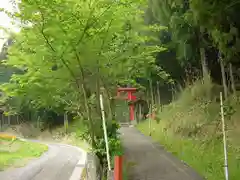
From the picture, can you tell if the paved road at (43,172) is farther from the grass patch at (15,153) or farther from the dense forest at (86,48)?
the dense forest at (86,48)

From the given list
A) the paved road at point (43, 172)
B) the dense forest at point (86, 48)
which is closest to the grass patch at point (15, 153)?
the paved road at point (43, 172)

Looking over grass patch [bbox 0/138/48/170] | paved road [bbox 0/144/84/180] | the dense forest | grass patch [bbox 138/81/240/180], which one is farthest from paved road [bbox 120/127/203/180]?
grass patch [bbox 0/138/48/170]

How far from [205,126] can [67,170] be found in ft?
20.9

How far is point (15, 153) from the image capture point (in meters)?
20.8

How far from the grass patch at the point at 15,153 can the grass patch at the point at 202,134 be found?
24.1 feet

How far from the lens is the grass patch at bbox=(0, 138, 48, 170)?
53.2 ft

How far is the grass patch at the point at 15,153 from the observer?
1623cm

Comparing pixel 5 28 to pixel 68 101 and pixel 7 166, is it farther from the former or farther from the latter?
pixel 7 166

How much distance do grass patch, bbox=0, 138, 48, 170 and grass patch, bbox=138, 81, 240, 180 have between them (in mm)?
7339

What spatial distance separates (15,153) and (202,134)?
1452 cm

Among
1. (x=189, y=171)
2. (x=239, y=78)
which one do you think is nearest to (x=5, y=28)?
(x=189, y=171)

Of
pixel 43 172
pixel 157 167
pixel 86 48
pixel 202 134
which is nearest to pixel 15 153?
pixel 43 172

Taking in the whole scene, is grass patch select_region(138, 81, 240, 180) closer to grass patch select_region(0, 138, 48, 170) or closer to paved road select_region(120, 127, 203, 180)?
paved road select_region(120, 127, 203, 180)

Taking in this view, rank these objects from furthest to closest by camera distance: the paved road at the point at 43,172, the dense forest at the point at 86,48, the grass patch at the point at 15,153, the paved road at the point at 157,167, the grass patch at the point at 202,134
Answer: the grass patch at the point at 15,153
the paved road at the point at 43,172
the paved road at the point at 157,167
the grass patch at the point at 202,134
the dense forest at the point at 86,48
